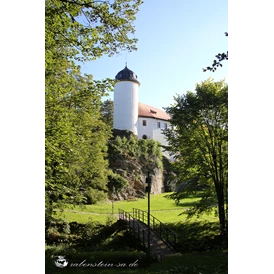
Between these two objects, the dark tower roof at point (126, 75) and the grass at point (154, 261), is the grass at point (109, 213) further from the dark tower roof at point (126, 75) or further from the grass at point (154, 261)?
the dark tower roof at point (126, 75)

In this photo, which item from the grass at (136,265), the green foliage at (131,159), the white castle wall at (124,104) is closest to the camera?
the grass at (136,265)

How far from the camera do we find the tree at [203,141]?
11.5 metres

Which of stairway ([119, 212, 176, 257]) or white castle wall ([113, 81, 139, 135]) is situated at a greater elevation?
white castle wall ([113, 81, 139, 135])

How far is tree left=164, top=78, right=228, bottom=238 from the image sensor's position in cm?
1145

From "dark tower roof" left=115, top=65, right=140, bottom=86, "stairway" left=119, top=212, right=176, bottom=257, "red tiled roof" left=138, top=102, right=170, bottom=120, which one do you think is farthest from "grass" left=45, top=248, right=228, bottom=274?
"red tiled roof" left=138, top=102, right=170, bottom=120

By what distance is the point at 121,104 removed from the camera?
40.5 meters

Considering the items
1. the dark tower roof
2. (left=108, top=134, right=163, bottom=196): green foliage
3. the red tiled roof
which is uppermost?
the dark tower roof

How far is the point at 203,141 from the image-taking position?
12.2 m

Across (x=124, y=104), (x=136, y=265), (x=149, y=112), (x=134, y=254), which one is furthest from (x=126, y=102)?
(x=136, y=265)

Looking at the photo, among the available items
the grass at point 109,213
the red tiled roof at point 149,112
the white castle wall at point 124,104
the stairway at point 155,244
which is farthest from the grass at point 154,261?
the red tiled roof at point 149,112

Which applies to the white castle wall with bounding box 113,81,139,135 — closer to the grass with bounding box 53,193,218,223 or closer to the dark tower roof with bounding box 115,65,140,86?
the dark tower roof with bounding box 115,65,140,86

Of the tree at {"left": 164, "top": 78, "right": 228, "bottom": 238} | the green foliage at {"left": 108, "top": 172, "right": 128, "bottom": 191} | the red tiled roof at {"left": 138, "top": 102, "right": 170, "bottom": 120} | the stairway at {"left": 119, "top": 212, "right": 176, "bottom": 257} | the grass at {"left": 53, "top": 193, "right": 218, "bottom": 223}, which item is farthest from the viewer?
the red tiled roof at {"left": 138, "top": 102, "right": 170, "bottom": 120}
